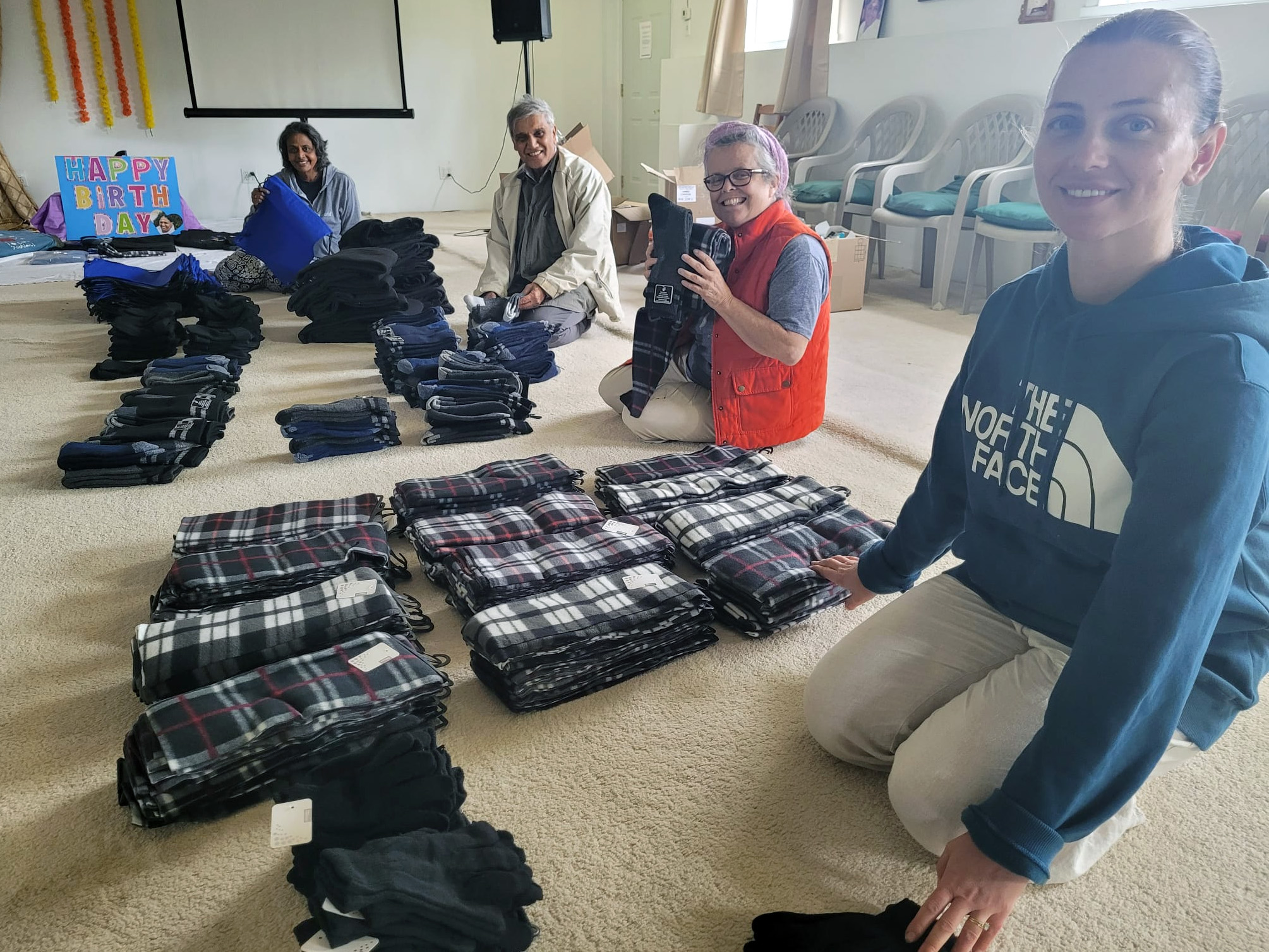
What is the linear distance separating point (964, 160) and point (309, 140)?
3588mm

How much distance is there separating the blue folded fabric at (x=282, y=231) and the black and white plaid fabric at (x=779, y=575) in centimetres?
340

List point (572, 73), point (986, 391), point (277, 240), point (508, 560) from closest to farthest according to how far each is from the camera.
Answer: point (986, 391), point (508, 560), point (277, 240), point (572, 73)

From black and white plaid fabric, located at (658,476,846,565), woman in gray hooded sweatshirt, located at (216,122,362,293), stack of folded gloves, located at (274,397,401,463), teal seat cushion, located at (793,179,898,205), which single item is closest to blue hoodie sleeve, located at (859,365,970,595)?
black and white plaid fabric, located at (658,476,846,565)

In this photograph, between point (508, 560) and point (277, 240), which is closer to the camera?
point (508, 560)

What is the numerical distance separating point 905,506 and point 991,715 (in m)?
0.38

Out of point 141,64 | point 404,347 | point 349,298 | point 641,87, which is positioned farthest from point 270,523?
point 641,87

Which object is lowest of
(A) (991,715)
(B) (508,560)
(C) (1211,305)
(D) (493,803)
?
(D) (493,803)

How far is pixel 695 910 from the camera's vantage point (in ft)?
3.85

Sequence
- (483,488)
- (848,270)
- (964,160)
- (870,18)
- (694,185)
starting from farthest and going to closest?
(870,18) → (694,185) → (964,160) → (848,270) → (483,488)

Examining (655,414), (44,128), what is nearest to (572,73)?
(44,128)

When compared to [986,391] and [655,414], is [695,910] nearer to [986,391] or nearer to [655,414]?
[986,391]

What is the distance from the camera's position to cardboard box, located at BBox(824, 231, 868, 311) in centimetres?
443

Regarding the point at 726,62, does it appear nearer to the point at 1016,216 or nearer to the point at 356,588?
the point at 1016,216

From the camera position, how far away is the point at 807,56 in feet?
19.2
